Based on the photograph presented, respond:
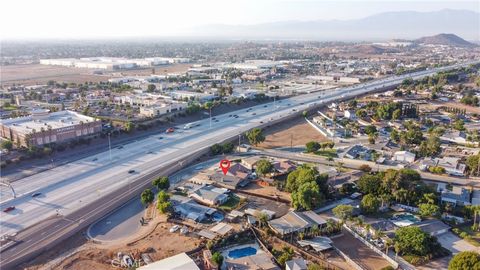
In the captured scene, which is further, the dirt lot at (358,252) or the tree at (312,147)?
the tree at (312,147)

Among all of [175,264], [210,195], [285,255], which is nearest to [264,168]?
[210,195]

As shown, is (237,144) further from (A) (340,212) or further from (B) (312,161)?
(A) (340,212)

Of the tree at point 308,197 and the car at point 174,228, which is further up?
the tree at point 308,197

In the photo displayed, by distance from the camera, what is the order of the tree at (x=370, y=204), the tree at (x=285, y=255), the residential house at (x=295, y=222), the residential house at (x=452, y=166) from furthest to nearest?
the residential house at (x=452, y=166) → the tree at (x=370, y=204) → the residential house at (x=295, y=222) → the tree at (x=285, y=255)

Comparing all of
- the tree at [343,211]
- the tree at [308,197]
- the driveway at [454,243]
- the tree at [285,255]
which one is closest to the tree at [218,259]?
the tree at [285,255]

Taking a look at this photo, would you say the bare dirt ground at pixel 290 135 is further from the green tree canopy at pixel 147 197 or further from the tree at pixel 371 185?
the green tree canopy at pixel 147 197

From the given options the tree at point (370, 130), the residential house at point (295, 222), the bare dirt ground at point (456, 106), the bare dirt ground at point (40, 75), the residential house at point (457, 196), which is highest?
the bare dirt ground at point (40, 75)

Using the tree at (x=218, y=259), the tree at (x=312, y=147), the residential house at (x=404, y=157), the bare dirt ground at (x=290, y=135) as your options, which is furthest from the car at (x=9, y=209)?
the residential house at (x=404, y=157)

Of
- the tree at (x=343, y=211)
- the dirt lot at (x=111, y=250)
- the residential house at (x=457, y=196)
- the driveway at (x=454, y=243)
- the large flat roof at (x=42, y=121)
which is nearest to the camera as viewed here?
the dirt lot at (x=111, y=250)
